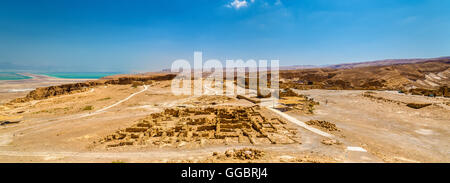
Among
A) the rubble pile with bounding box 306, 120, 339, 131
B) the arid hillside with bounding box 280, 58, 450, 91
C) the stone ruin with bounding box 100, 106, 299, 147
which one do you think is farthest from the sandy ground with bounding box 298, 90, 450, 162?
the arid hillside with bounding box 280, 58, 450, 91

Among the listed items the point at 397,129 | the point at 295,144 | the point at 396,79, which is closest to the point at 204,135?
the point at 295,144

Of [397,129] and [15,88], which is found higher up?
[15,88]

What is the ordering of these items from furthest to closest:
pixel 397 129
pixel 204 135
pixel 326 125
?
pixel 326 125, pixel 397 129, pixel 204 135

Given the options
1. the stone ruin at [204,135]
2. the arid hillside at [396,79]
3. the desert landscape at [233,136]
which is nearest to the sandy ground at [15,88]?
the desert landscape at [233,136]

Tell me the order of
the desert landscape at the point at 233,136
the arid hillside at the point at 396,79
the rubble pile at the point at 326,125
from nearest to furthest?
1. the desert landscape at the point at 233,136
2. the rubble pile at the point at 326,125
3. the arid hillside at the point at 396,79

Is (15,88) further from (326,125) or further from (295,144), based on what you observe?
(326,125)

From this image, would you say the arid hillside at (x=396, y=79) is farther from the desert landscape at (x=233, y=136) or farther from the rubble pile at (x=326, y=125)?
the rubble pile at (x=326, y=125)

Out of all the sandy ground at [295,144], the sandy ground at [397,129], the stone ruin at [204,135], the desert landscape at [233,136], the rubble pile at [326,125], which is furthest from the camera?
the rubble pile at [326,125]

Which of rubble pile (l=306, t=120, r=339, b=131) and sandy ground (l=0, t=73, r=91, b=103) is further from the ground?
sandy ground (l=0, t=73, r=91, b=103)

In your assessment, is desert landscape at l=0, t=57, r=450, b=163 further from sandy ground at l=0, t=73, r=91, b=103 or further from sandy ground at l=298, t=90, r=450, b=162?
sandy ground at l=0, t=73, r=91, b=103
